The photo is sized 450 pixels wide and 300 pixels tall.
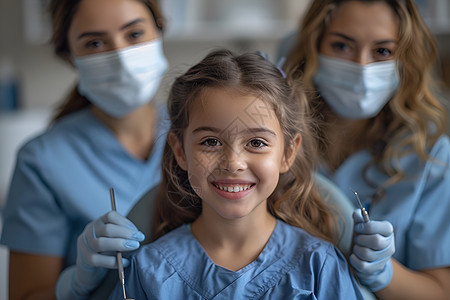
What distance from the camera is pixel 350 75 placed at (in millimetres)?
1119

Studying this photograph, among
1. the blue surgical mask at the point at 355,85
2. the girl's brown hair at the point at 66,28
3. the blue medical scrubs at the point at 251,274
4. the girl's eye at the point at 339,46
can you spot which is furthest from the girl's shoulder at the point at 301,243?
the girl's brown hair at the point at 66,28

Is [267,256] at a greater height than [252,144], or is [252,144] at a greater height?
[252,144]

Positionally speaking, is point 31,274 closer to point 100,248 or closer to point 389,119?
point 100,248

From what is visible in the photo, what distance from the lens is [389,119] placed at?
1250mm

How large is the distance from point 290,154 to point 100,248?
397mm

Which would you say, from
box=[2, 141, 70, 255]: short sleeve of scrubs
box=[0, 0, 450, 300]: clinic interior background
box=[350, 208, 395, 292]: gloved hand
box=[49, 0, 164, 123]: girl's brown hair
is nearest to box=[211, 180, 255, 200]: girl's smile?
box=[350, 208, 395, 292]: gloved hand

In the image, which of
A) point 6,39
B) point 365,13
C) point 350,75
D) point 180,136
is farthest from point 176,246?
point 6,39

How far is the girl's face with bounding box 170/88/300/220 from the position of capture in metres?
0.83

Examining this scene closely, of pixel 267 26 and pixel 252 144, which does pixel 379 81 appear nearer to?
pixel 252 144

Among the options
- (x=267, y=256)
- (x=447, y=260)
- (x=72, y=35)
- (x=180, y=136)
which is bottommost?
(x=447, y=260)

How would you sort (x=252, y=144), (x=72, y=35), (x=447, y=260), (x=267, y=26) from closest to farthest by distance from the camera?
1. (x=252, y=144)
2. (x=447, y=260)
3. (x=72, y=35)
4. (x=267, y=26)

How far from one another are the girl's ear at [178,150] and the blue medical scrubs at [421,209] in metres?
0.47

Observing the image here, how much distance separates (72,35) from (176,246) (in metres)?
0.64

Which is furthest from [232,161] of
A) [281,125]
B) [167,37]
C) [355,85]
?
[167,37]
